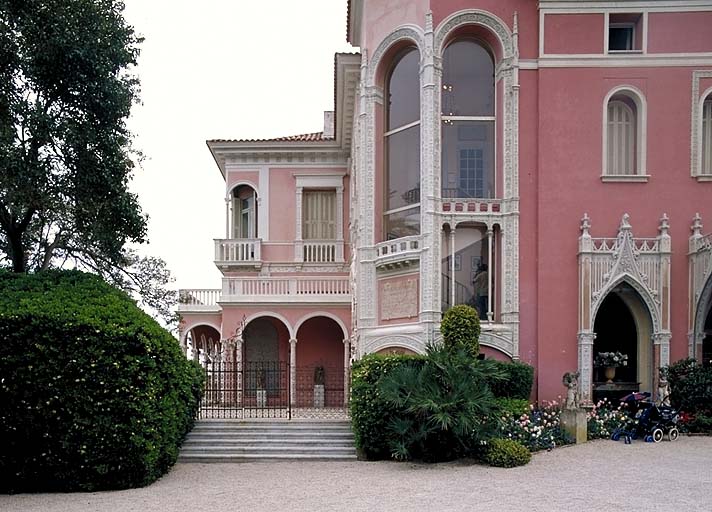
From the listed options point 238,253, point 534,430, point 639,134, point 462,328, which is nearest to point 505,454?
point 534,430

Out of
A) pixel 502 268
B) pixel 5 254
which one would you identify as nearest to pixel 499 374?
pixel 502 268

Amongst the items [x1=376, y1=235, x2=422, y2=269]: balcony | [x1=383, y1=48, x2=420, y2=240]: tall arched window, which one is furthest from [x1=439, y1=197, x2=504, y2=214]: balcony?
[x1=376, y1=235, x2=422, y2=269]: balcony

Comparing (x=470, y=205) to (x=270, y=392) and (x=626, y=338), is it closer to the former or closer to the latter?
(x=626, y=338)

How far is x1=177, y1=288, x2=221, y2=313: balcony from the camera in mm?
27648

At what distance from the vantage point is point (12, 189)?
46.5ft

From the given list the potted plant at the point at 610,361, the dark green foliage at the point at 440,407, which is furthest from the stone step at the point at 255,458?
the potted plant at the point at 610,361

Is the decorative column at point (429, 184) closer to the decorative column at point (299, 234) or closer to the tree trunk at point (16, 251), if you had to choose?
the tree trunk at point (16, 251)

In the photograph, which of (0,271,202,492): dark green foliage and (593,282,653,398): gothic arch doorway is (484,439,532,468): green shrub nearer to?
(593,282,653,398): gothic arch doorway

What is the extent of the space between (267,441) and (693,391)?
390 inches

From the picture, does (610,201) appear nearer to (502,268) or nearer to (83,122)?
(502,268)

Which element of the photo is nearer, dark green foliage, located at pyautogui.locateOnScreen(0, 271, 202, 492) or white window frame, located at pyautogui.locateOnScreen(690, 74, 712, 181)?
dark green foliage, located at pyautogui.locateOnScreen(0, 271, 202, 492)

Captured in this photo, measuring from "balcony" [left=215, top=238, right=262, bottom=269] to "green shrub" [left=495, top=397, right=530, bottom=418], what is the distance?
14063 millimetres

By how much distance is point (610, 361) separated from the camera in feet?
58.5

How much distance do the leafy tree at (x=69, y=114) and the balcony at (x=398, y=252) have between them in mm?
6469
